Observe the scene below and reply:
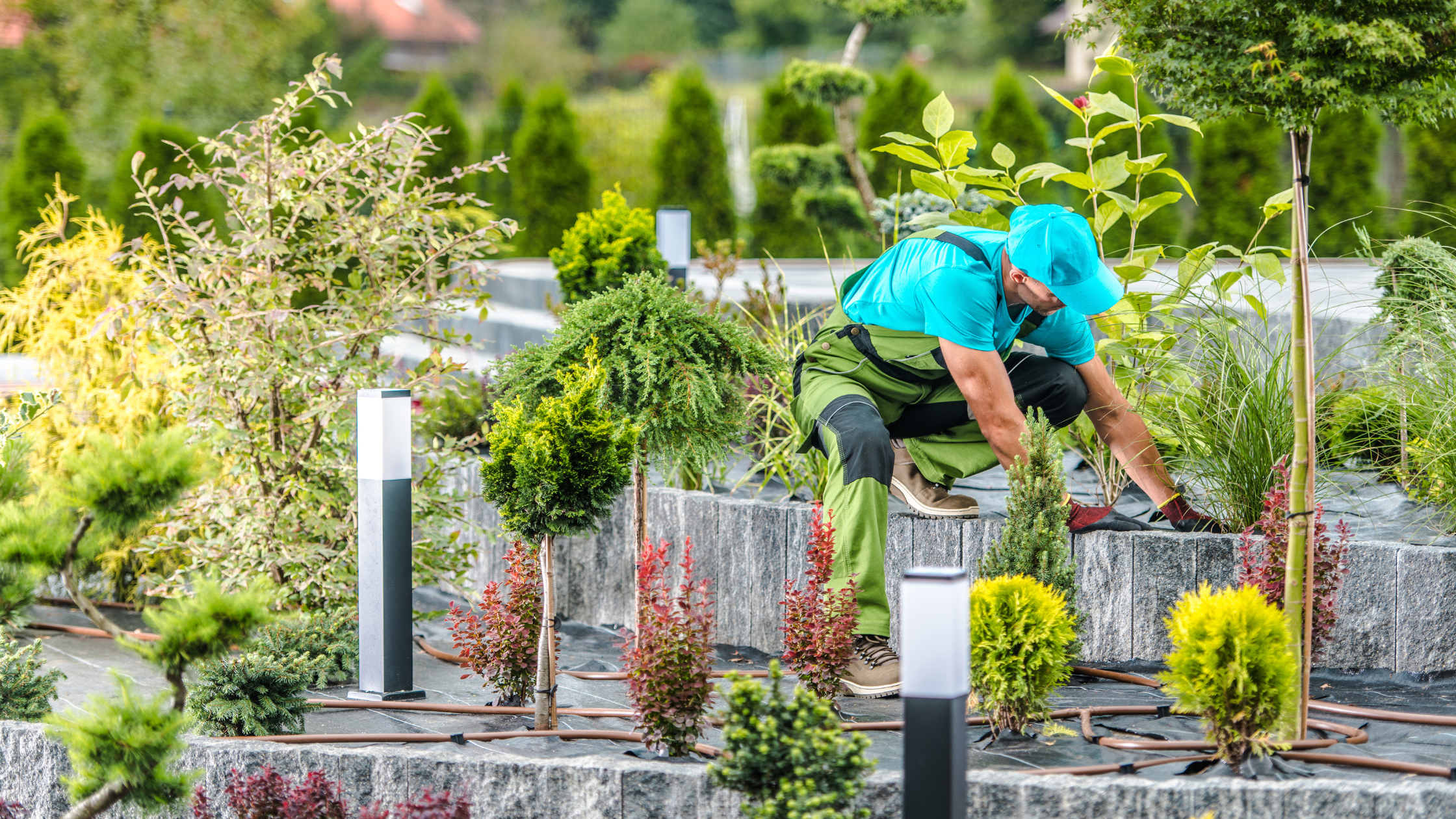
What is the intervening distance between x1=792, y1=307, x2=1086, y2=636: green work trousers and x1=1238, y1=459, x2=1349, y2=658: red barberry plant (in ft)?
2.38

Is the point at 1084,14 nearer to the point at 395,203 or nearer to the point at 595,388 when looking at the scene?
the point at 595,388

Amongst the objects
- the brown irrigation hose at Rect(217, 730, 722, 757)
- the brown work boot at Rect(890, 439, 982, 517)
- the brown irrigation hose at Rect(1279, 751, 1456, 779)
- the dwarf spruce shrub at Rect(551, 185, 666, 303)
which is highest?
the dwarf spruce shrub at Rect(551, 185, 666, 303)

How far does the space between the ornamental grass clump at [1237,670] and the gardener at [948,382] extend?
0.76 meters

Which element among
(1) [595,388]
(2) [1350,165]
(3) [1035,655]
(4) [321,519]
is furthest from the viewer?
(2) [1350,165]

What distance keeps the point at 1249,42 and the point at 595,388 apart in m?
1.62

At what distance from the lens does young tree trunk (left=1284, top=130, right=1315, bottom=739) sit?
2.65 metres

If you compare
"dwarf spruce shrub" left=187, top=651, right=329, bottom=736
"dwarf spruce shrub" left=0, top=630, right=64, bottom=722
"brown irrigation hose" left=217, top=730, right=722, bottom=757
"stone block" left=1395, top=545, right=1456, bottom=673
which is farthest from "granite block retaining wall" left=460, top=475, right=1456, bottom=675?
"dwarf spruce shrub" left=0, top=630, right=64, bottom=722

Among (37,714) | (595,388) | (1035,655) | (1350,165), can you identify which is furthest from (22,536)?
(1350,165)

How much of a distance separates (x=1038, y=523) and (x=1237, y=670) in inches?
26.1

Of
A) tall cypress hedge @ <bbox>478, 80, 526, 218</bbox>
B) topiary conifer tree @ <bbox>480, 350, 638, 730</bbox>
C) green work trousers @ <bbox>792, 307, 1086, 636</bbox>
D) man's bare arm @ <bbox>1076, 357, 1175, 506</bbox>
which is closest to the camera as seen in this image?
topiary conifer tree @ <bbox>480, 350, 638, 730</bbox>

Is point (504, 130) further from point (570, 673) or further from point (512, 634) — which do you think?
point (512, 634)

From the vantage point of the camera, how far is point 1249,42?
8.27 ft

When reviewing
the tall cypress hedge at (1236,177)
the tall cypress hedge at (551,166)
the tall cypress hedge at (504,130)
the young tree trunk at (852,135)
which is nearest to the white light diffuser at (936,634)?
the young tree trunk at (852,135)

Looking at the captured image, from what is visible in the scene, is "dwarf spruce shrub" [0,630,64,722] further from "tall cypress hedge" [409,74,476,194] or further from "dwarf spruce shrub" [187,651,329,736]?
"tall cypress hedge" [409,74,476,194]
